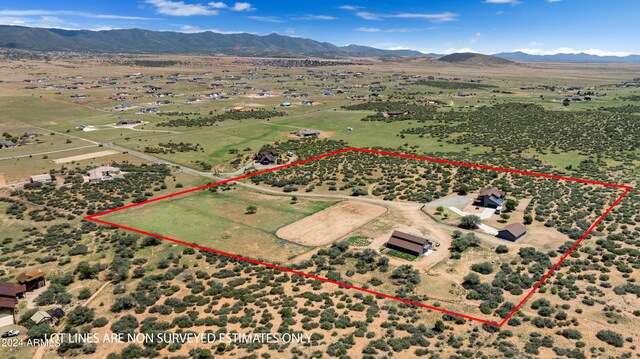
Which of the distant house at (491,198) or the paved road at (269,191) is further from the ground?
the distant house at (491,198)

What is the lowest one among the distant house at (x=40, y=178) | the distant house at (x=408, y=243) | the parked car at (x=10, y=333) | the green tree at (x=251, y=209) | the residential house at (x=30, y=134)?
the parked car at (x=10, y=333)

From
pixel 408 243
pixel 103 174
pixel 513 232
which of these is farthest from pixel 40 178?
pixel 513 232

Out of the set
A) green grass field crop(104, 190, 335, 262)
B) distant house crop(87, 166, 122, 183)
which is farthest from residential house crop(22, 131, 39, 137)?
green grass field crop(104, 190, 335, 262)

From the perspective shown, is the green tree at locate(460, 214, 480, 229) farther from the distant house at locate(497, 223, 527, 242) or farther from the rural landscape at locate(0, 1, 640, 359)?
the distant house at locate(497, 223, 527, 242)

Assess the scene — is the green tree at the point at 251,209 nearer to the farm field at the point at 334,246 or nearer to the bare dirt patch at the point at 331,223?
the farm field at the point at 334,246

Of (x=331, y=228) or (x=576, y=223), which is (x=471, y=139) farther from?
(x=331, y=228)

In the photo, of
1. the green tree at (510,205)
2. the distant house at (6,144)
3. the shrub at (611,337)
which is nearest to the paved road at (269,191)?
the green tree at (510,205)
